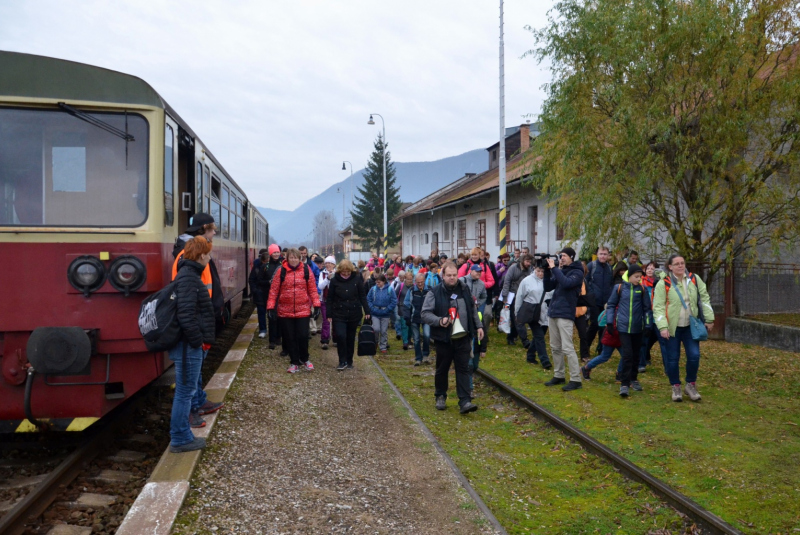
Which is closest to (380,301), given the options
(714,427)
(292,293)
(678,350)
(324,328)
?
(324,328)

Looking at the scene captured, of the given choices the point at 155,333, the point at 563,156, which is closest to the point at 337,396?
the point at 155,333

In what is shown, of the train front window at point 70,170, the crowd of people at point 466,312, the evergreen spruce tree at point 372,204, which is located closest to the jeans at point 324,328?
the crowd of people at point 466,312

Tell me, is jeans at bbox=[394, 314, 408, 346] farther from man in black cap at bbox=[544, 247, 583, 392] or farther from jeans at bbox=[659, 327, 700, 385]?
jeans at bbox=[659, 327, 700, 385]

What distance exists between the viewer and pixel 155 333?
5.05 m

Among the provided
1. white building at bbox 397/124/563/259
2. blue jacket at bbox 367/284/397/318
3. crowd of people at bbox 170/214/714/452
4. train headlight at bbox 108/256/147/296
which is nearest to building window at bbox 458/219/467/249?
white building at bbox 397/124/563/259

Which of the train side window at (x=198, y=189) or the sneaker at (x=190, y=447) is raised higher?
the train side window at (x=198, y=189)

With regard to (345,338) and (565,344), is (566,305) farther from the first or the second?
(345,338)

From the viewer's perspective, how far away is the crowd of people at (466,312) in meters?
5.53

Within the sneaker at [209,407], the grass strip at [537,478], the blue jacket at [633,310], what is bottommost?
the grass strip at [537,478]

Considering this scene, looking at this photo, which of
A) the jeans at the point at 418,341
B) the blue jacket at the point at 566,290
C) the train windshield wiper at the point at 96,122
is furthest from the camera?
the jeans at the point at 418,341

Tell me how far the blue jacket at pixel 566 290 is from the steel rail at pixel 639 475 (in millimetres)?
1261

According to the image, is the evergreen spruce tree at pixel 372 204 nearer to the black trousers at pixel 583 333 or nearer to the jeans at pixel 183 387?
the black trousers at pixel 583 333

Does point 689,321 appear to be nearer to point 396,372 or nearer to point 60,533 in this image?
point 396,372

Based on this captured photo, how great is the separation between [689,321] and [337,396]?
4.44m
